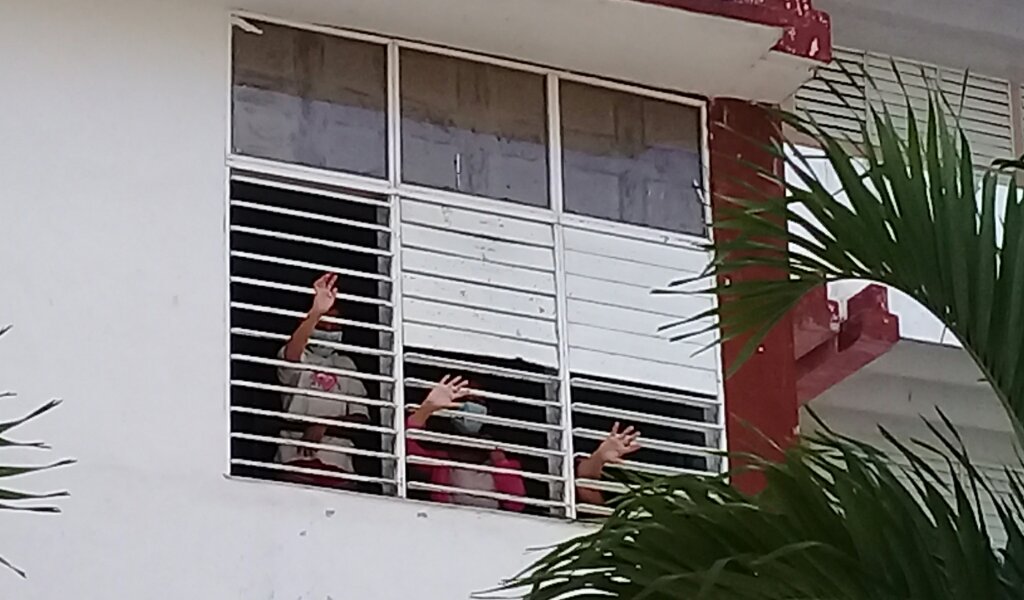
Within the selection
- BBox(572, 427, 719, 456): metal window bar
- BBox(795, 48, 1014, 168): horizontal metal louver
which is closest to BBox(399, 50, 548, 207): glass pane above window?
BBox(572, 427, 719, 456): metal window bar

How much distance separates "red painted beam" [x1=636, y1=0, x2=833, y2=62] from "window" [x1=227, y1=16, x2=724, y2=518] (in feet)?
1.61

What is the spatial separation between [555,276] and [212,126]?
122 cm

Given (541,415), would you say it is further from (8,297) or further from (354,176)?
(8,297)

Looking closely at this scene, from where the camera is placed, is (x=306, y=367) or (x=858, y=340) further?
(x=858, y=340)

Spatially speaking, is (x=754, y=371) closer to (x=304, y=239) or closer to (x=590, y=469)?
(x=590, y=469)

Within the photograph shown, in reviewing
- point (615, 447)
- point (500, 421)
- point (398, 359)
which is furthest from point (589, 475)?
point (398, 359)

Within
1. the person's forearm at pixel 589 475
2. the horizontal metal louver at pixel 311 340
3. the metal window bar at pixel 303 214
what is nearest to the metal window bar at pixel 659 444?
the person's forearm at pixel 589 475

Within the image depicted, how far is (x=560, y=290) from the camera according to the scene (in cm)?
701

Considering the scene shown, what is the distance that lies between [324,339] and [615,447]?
99 cm

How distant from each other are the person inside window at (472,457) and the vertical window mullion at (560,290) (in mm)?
64

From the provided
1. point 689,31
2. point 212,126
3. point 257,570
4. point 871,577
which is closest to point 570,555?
point 871,577

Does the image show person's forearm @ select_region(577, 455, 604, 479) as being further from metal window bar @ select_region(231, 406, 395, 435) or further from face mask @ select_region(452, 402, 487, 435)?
metal window bar @ select_region(231, 406, 395, 435)

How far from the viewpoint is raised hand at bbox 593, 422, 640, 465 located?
A: 6793 mm

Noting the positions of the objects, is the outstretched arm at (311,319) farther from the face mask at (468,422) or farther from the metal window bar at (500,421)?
the face mask at (468,422)
